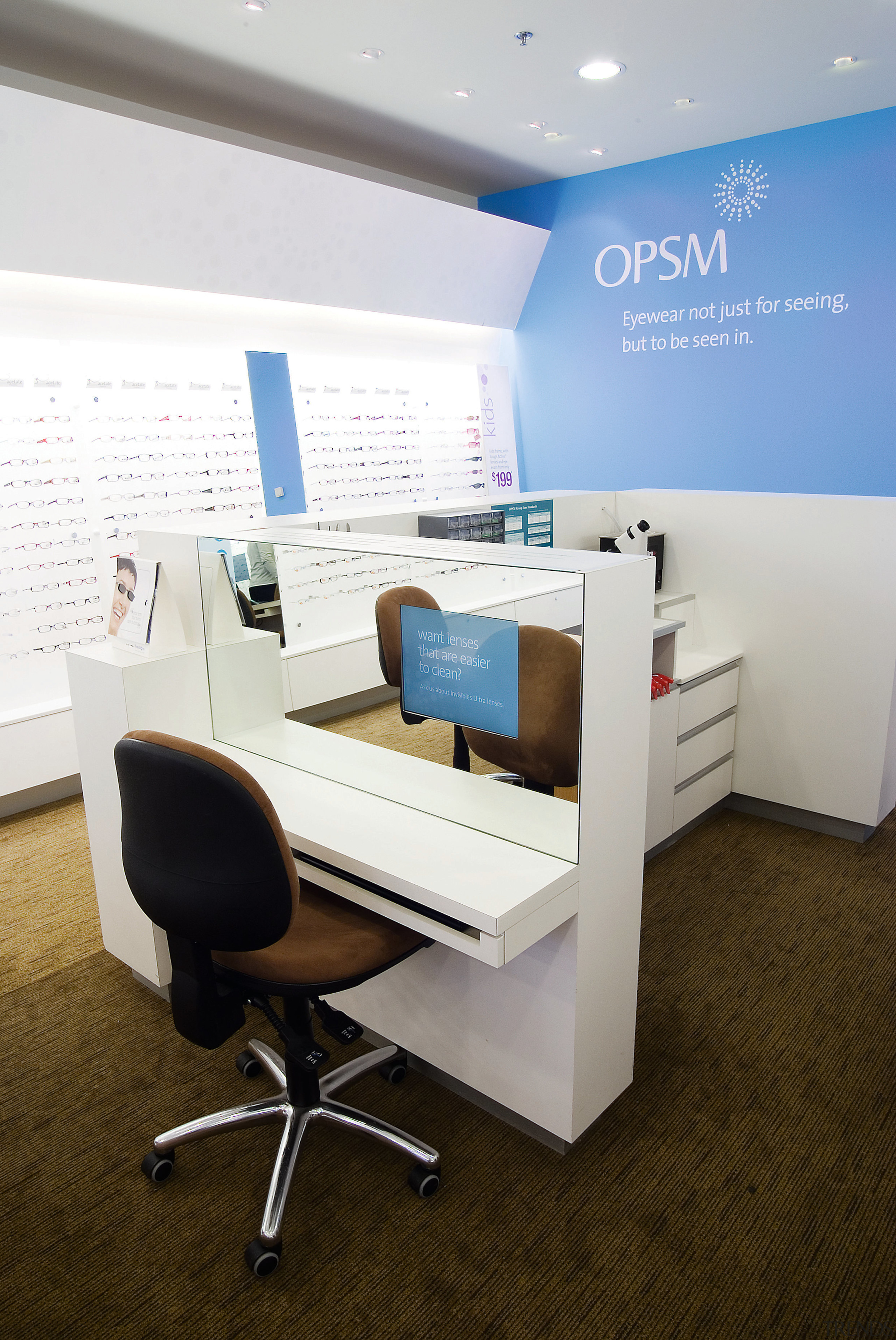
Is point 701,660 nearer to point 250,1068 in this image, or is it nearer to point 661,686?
point 661,686

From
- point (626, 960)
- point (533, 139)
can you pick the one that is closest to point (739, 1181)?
point (626, 960)

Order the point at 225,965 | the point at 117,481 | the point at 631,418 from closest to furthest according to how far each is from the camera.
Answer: the point at 225,965 → the point at 117,481 → the point at 631,418

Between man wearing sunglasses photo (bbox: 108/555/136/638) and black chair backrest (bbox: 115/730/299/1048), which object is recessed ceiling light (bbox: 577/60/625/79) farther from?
black chair backrest (bbox: 115/730/299/1048)

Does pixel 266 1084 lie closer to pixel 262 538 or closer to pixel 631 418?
pixel 262 538

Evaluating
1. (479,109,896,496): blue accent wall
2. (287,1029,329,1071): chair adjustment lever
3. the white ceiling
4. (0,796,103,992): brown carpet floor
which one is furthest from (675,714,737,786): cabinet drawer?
the white ceiling

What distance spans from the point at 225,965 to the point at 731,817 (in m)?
2.58

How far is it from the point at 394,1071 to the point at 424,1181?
38 centimetres

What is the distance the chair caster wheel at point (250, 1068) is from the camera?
2176mm

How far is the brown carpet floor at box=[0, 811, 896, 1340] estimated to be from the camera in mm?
1571

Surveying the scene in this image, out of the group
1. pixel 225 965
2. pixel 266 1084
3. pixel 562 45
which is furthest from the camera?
pixel 562 45

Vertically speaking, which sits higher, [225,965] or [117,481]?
[117,481]

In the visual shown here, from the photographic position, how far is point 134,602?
2416mm

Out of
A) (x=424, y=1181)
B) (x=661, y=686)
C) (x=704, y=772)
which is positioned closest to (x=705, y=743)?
(x=704, y=772)

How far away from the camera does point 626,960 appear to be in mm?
1952
